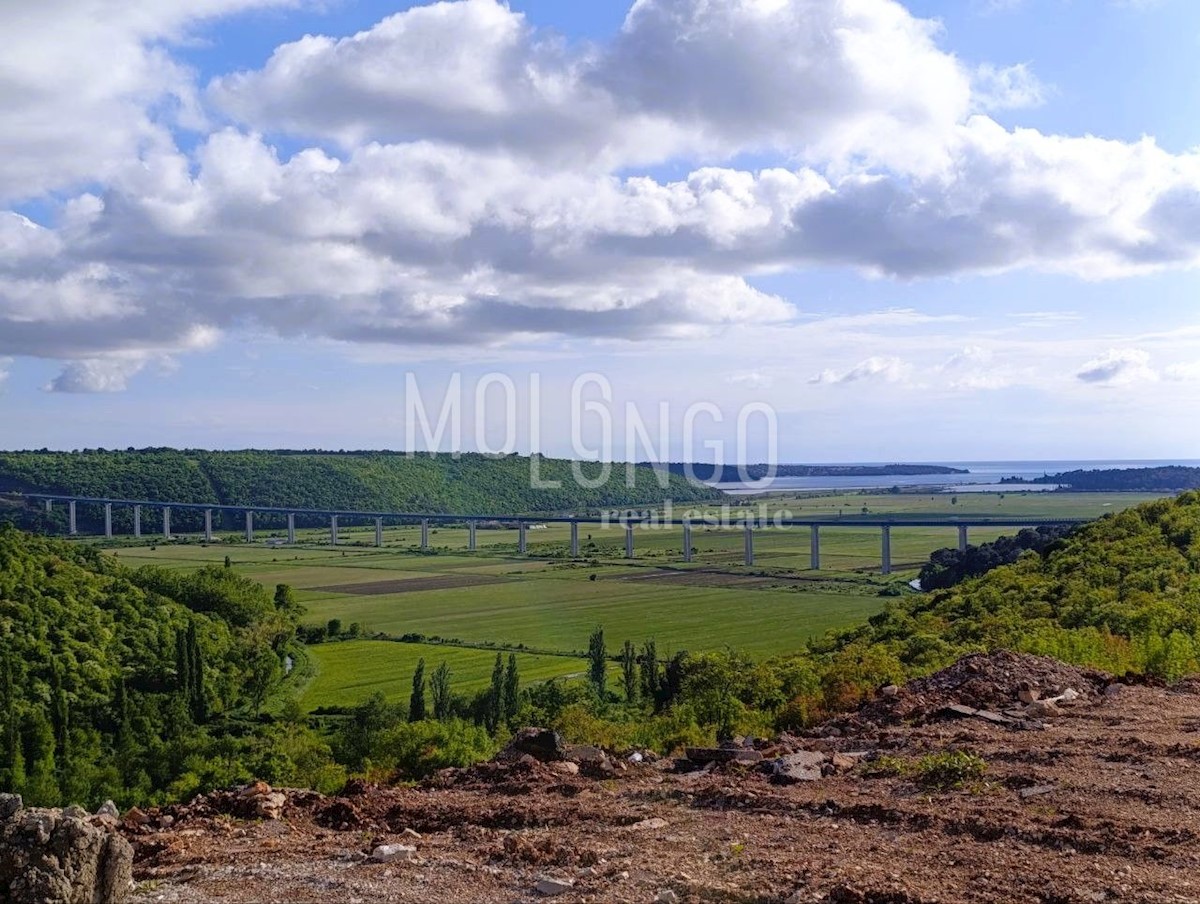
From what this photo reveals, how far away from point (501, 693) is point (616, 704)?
550 cm

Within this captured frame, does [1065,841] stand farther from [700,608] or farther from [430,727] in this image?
[700,608]

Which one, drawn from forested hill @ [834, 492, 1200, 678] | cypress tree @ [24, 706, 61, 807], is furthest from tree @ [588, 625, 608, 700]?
cypress tree @ [24, 706, 61, 807]

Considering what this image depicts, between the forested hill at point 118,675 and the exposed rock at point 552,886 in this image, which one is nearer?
the exposed rock at point 552,886

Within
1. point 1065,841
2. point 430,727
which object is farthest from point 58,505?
point 1065,841

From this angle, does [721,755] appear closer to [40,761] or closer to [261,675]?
[40,761]

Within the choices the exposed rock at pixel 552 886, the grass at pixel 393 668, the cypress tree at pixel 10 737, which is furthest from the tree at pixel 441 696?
the exposed rock at pixel 552 886

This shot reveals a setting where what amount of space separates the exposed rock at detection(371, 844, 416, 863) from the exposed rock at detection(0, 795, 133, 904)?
218 cm

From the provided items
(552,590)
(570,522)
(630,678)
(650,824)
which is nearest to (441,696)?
(630,678)

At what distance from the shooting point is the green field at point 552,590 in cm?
7306

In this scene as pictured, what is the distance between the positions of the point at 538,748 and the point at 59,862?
290 inches

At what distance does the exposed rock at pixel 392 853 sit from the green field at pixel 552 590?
51123mm

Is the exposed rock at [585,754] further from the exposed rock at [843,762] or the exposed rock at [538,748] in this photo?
the exposed rock at [843,762]

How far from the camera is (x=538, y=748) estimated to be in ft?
49.4

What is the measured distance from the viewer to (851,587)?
101 meters
